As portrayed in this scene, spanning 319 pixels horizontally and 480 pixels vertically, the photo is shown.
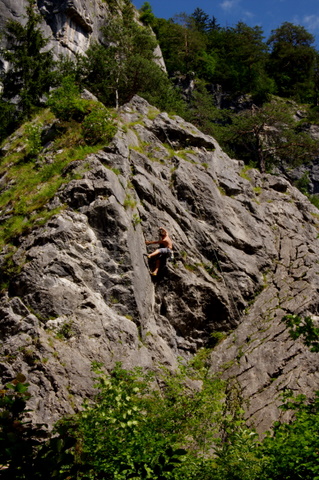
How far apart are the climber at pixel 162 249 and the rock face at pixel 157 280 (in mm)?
355

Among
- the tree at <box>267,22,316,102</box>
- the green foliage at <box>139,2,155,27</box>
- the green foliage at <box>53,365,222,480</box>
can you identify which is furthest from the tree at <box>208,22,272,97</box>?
the green foliage at <box>53,365,222,480</box>

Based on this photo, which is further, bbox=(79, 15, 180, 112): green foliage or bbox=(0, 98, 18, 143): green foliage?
bbox=(79, 15, 180, 112): green foliage

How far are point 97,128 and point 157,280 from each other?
19.0 feet

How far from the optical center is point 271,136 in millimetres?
28984

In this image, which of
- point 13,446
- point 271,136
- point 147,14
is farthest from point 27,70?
point 147,14

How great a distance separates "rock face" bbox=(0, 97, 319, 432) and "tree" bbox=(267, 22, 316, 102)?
109 feet

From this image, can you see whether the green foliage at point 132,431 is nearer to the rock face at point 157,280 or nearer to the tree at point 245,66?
the rock face at point 157,280

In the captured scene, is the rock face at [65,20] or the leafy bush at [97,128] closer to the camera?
the leafy bush at [97,128]

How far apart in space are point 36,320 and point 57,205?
3860 mm

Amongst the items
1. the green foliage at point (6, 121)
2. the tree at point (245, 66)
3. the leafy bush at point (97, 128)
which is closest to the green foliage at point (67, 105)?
the leafy bush at point (97, 128)

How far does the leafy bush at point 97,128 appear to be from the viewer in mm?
14656

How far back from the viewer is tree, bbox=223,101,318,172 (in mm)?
27453

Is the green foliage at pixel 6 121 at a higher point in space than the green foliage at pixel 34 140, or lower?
higher

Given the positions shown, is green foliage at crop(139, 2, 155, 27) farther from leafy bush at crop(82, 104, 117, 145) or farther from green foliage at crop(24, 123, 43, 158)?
leafy bush at crop(82, 104, 117, 145)
